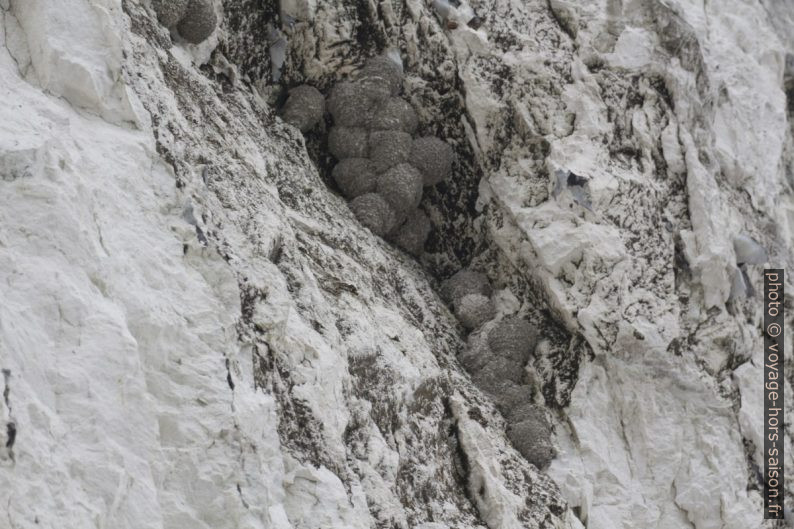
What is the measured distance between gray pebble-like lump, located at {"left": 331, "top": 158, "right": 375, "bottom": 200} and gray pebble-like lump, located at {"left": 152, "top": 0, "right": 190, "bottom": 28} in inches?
76.6

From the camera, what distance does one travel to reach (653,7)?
9273 millimetres

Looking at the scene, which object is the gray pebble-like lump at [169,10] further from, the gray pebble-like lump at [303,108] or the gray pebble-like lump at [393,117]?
the gray pebble-like lump at [393,117]

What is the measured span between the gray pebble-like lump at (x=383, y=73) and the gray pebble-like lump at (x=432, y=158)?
1.72 ft

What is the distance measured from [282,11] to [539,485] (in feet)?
14.7

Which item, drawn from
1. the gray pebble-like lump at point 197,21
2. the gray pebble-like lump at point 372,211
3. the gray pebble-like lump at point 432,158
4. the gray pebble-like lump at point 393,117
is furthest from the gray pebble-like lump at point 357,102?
the gray pebble-like lump at point 197,21

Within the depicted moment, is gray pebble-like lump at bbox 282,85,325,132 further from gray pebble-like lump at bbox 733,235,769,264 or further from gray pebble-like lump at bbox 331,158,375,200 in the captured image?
gray pebble-like lump at bbox 733,235,769,264

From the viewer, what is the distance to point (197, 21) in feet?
24.1

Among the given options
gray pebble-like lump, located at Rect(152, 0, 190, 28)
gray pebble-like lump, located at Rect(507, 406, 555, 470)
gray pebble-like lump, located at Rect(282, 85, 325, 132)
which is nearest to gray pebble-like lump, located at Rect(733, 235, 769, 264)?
gray pebble-like lump, located at Rect(507, 406, 555, 470)

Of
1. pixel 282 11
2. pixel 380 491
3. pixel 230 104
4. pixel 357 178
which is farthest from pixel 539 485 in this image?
pixel 282 11

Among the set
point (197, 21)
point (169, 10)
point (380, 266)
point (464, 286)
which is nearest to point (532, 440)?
point (464, 286)

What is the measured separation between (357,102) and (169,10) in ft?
6.50

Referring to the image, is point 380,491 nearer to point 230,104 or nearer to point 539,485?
point 539,485

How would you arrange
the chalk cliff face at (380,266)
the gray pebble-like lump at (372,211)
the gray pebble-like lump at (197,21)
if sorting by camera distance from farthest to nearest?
1. the gray pebble-like lump at (372,211)
2. the gray pebble-like lump at (197,21)
3. the chalk cliff face at (380,266)

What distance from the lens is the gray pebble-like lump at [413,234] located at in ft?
28.8
